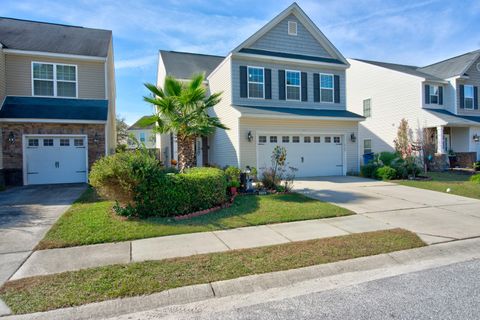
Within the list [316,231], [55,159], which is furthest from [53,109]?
[316,231]

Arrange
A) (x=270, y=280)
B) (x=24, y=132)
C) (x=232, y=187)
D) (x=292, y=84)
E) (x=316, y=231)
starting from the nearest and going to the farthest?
1. (x=270, y=280)
2. (x=316, y=231)
3. (x=232, y=187)
4. (x=24, y=132)
5. (x=292, y=84)

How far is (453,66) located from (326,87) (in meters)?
13.4

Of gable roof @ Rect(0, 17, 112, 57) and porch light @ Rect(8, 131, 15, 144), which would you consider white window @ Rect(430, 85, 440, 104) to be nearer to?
gable roof @ Rect(0, 17, 112, 57)

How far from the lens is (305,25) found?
15797 mm

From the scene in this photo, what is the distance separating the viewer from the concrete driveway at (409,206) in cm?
623

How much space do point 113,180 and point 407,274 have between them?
602 centimetres

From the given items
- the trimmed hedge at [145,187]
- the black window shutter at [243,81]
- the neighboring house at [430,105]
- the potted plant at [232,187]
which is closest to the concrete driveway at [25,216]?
the trimmed hedge at [145,187]

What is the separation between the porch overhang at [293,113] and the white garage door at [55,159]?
7.87m

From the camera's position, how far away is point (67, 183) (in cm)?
1397

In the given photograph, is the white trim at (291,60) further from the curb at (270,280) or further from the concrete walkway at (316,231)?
the curb at (270,280)

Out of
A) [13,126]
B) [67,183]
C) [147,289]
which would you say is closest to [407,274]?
[147,289]

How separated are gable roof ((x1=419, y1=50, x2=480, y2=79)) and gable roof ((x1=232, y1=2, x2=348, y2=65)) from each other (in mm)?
11110

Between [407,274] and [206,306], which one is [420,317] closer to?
[407,274]

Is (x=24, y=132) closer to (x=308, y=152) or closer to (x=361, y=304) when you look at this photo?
(x=308, y=152)
